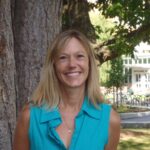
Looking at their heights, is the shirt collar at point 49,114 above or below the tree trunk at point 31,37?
below

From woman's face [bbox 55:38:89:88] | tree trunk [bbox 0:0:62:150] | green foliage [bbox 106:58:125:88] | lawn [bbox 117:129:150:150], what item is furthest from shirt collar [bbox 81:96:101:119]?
green foliage [bbox 106:58:125:88]

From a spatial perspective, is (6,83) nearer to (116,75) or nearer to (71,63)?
(71,63)

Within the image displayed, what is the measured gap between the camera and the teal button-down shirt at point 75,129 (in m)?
2.76

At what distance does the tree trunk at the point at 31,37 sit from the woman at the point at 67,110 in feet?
6.75

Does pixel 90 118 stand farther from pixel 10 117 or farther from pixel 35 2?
pixel 35 2

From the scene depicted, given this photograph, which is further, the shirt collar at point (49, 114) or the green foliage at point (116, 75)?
the green foliage at point (116, 75)

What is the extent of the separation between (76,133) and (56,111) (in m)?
0.18

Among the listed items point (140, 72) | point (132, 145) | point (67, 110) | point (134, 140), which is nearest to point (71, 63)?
point (67, 110)

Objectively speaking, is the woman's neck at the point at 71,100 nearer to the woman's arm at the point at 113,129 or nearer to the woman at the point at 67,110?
the woman at the point at 67,110

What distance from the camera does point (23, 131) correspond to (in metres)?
2.84

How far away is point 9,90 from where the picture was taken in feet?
15.0

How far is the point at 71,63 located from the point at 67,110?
0.94ft

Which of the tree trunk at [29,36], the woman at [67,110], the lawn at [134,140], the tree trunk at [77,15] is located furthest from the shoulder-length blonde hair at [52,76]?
the lawn at [134,140]

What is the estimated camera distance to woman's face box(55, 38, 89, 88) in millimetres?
2840
